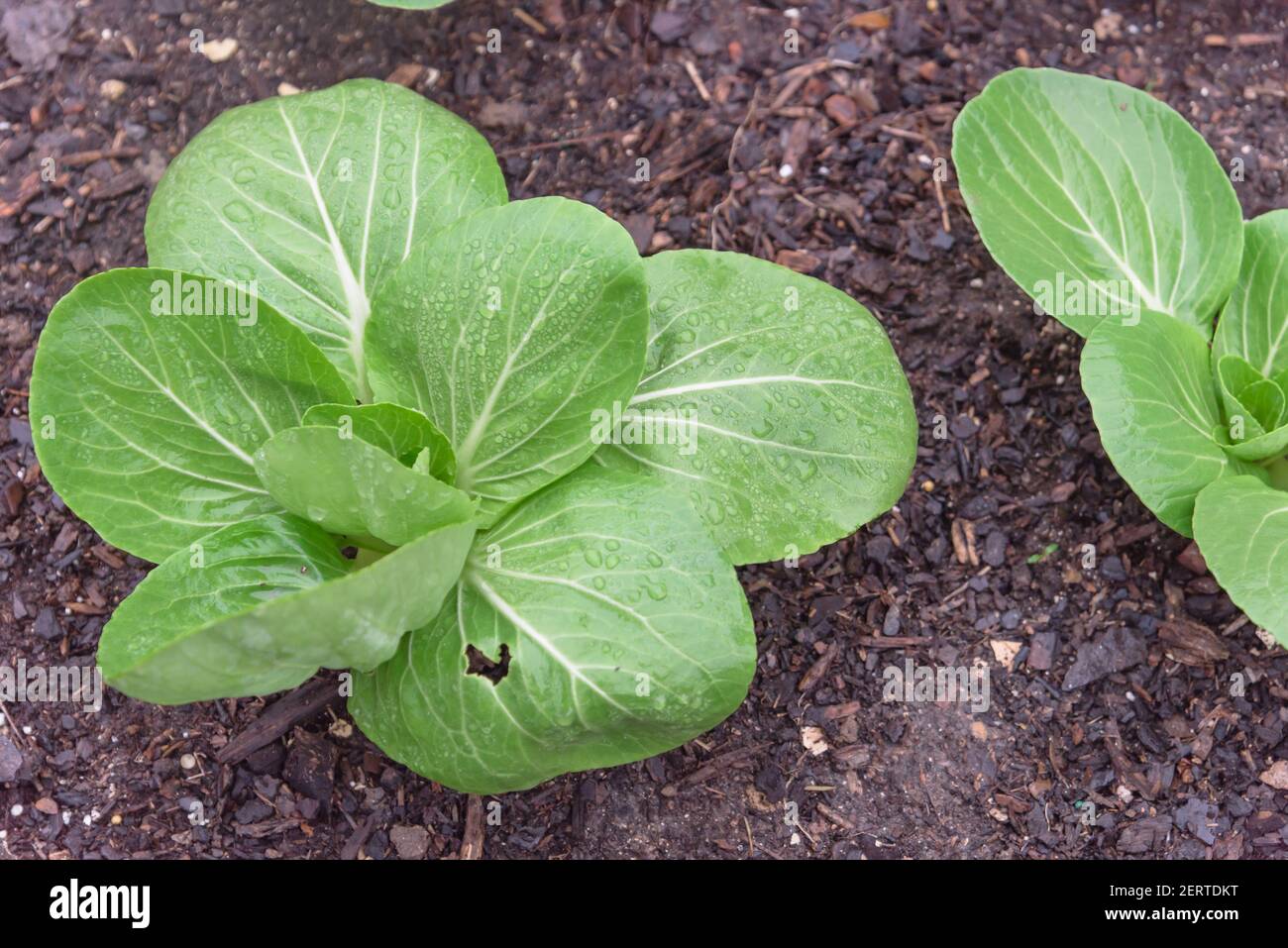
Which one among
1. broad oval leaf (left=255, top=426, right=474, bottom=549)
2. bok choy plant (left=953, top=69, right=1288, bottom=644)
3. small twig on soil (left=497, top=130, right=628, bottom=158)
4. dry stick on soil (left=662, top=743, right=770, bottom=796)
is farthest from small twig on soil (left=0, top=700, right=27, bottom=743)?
bok choy plant (left=953, top=69, right=1288, bottom=644)

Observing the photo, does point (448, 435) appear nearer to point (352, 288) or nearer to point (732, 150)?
point (352, 288)

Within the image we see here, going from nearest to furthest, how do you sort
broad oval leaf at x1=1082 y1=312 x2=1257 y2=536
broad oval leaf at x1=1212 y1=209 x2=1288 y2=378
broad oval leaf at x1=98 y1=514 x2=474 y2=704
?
1. broad oval leaf at x1=98 y1=514 x2=474 y2=704
2. broad oval leaf at x1=1082 y1=312 x2=1257 y2=536
3. broad oval leaf at x1=1212 y1=209 x2=1288 y2=378

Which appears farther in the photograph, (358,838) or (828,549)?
(828,549)

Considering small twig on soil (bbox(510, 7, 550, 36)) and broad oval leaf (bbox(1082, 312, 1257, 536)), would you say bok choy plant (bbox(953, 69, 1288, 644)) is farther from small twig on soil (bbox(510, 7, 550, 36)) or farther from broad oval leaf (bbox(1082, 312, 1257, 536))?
small twig on soil (bbox(510, 7, 550, 36))

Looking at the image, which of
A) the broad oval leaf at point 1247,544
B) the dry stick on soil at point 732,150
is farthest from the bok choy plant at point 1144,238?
the dry stick on soil at point 732,150

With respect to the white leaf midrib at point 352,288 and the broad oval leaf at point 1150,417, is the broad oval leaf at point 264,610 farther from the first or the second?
the broad oval leaf at point 1150,417

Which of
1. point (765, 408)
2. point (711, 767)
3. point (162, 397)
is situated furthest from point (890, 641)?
point (162, 397)
